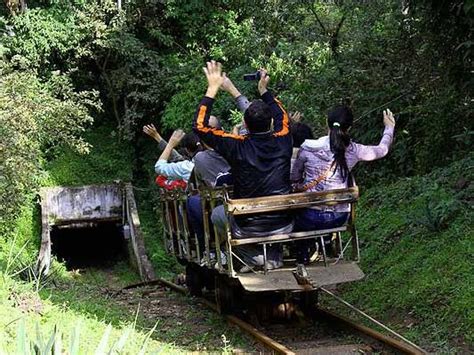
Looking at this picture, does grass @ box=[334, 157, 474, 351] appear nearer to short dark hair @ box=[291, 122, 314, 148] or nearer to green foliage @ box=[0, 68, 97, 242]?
short dark hair @ box=[291, 122, 314, 148]

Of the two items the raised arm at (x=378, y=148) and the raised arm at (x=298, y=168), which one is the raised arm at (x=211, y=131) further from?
the raised arm at (x=378, y=148)

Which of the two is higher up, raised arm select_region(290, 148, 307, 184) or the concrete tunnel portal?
raised arm select_region(290, 148, 307, 184)

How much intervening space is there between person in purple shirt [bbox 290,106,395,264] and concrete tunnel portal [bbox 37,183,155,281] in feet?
36.9

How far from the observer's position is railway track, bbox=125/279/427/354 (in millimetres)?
6078

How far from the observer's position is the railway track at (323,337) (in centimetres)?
608

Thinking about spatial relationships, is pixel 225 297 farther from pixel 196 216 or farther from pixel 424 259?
pixel 424 259

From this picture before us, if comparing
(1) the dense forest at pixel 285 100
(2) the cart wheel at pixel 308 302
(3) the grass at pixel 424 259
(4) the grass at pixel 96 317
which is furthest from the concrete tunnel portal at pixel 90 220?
(2) the cart wheel at pixel 308 302

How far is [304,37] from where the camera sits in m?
16.5

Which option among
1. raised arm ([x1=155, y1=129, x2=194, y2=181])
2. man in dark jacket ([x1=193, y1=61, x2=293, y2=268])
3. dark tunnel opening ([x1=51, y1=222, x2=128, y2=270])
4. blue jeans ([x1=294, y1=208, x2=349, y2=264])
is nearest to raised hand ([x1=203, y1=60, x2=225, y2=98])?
man in dark jacket ([x1=193, y1=61, x2=293, y2=268])

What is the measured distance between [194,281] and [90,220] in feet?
36.5

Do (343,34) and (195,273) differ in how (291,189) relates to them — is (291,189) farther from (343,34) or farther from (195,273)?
(343,34)

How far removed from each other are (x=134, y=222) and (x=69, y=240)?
4554 millimetres

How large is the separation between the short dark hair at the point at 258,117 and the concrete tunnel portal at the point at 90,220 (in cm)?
1161

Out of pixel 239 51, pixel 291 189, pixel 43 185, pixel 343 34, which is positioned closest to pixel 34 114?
pixel 43 185
